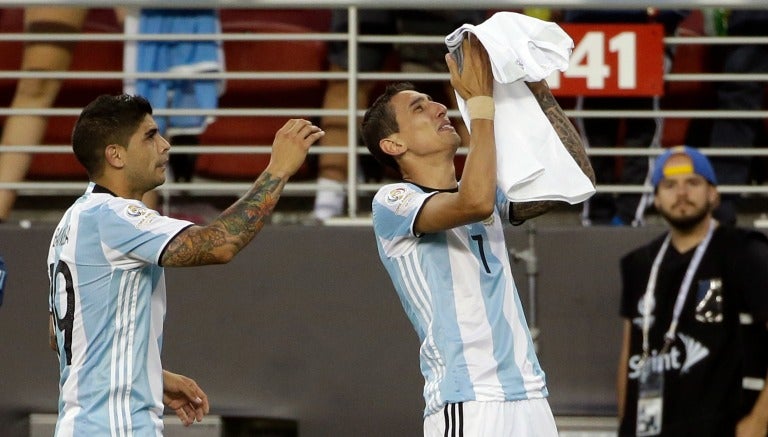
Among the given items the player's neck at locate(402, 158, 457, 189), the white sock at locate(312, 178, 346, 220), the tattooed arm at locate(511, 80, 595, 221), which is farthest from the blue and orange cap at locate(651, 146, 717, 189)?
the player's neck at locate(402, 158, 457, 189)

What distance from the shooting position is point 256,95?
9.42m

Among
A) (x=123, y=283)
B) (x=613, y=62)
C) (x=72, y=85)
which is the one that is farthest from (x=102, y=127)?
(x=72, y=85)

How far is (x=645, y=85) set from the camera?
841 centimetres

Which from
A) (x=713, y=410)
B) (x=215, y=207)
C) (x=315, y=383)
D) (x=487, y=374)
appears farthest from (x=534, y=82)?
(x=215, y=207)

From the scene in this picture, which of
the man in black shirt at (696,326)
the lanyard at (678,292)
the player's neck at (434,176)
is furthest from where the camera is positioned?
the lanyard at (678,292)

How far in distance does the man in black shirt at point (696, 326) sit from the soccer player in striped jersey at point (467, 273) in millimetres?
2189

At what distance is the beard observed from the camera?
7602 millimetres

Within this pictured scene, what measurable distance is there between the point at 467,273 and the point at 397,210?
0.35 metres

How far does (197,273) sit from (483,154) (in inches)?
151

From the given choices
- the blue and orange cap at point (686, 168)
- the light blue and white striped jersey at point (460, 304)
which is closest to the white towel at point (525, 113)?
the light blue and white striped jersey at point (460, 304)

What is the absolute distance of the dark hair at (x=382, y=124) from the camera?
5.71m

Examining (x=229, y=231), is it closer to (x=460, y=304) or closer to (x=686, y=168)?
(x=460, y=304)

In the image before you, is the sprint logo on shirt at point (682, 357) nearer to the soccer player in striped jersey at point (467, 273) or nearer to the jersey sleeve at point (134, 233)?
the soccer player in striped jersey at point (467, 273)

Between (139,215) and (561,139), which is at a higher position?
(561,139)
